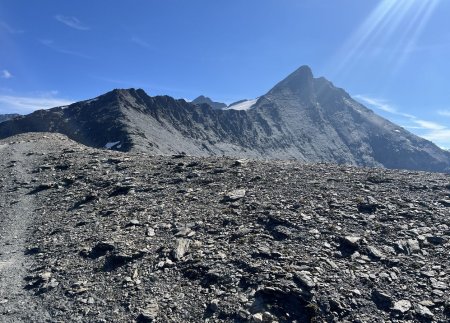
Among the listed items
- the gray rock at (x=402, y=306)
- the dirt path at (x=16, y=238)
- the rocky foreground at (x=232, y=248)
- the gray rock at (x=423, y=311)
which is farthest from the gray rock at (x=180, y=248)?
the gray rock at (x=423, y=311)

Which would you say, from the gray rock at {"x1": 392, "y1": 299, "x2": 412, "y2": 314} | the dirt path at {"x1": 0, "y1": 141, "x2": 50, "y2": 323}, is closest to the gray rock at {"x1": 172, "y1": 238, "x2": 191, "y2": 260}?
the dirt path at {"x1": 0, "y1": 141, "x2": 50, "y2": 323}

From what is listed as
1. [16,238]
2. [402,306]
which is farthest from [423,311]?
[16,238]

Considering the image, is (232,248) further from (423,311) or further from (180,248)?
(423,311)

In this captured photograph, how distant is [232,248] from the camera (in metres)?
16.9

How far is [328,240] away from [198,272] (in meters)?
6.45

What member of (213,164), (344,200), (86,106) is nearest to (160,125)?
(86,106)

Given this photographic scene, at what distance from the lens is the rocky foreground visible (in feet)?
→ 44.3

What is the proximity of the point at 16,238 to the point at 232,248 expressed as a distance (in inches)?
511

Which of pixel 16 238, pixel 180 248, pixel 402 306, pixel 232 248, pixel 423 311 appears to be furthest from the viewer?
pixel 16 238

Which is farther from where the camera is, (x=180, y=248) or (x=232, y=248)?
(x=180, y=248)

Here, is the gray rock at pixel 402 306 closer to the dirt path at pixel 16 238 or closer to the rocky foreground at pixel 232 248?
the rocky foreground at pixel 232 248

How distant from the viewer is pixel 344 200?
21.8 m

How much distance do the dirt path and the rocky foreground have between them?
3.1 inches

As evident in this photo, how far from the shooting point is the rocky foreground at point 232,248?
1350cm
